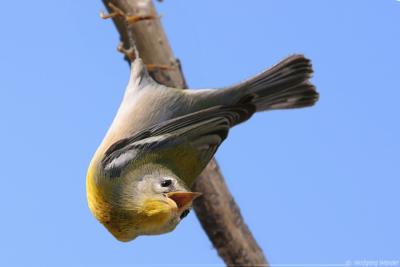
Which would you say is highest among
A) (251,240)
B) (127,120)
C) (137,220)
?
(127,120)

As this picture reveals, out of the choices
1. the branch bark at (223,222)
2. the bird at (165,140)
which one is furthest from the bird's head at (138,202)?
the branch bark at (223,222)

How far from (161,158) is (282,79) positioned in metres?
0.83

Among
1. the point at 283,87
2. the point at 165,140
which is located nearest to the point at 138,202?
the point at 165,140

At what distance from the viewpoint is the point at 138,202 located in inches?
135

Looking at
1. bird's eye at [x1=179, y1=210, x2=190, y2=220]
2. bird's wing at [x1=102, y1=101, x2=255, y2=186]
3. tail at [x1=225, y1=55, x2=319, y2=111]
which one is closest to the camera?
bird's eye at [x1=179, y1=210, x2=190, y2=220]

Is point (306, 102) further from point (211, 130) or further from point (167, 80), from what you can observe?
point (167, 80)

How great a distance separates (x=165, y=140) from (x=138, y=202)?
0.40 meters

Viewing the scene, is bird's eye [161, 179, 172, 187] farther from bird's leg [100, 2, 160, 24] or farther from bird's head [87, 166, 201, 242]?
bird's leg [100, 2, 160, 24]

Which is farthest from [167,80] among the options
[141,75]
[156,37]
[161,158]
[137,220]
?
[137,220]

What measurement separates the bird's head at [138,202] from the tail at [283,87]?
66 cm

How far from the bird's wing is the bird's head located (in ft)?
0.24

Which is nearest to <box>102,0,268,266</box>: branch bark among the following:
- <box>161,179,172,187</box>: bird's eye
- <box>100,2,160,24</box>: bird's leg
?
<box>100,2,160,24</box>: bird's leg

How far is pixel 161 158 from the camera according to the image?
374cm

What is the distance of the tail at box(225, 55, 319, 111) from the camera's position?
4027mm
